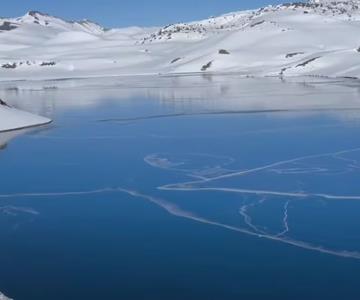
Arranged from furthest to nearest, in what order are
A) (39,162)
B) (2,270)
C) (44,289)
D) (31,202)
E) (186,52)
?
(186,52) < (39,162) < (31,202) < (2,270) < (44,289)

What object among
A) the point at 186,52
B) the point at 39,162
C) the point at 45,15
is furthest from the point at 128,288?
the point at 45,15

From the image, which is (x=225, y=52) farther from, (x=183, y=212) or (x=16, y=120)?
(x=183, y=212)

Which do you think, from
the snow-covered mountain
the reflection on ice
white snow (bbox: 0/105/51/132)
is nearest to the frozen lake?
the reflection on ice

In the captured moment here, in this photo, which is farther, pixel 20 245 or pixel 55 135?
pixel 55 135

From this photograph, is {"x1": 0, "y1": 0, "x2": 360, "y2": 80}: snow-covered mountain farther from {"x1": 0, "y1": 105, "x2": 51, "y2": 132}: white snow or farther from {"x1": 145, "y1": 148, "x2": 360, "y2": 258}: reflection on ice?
{"x1": 145, "y1": 148, "x2": 360, "y2": 258}: reflection on ice

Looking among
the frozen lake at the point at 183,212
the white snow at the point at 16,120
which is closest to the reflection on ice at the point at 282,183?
the frozen lake at the point at 183,212

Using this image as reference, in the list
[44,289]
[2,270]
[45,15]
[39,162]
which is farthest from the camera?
[45,15]

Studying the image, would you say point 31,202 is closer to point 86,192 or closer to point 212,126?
point 86,192
